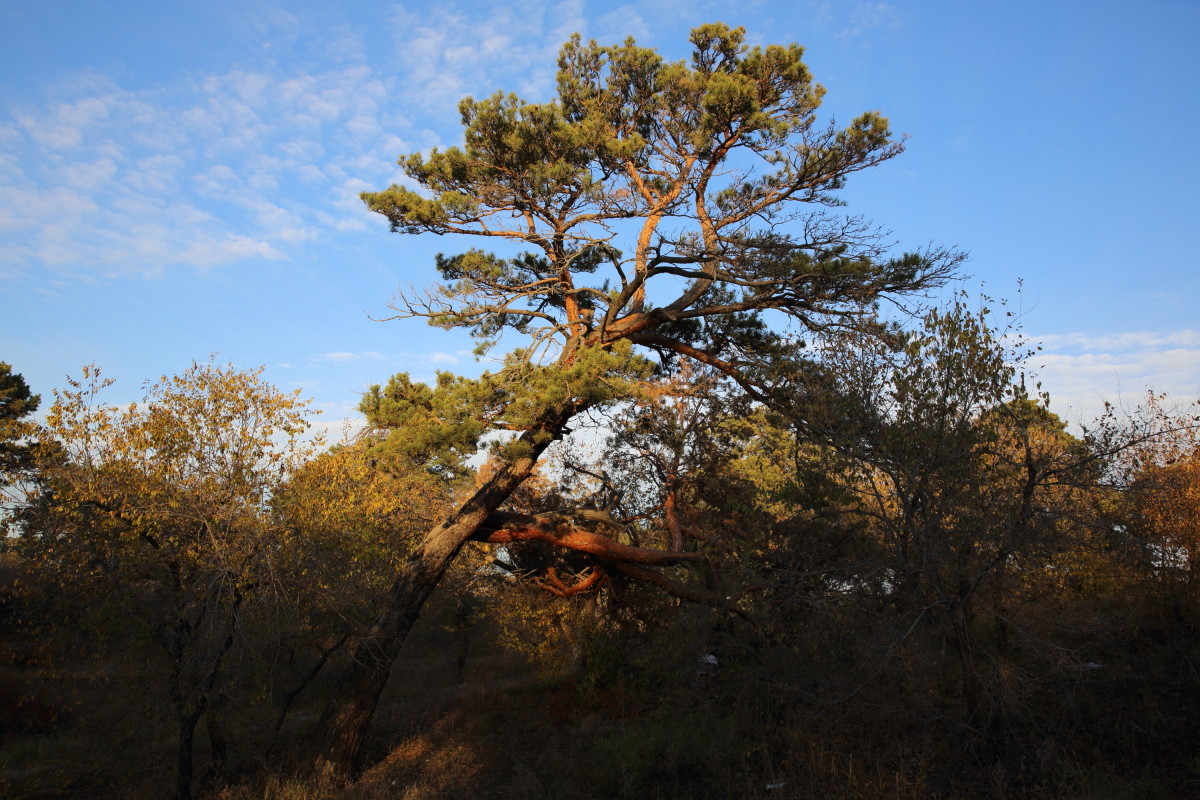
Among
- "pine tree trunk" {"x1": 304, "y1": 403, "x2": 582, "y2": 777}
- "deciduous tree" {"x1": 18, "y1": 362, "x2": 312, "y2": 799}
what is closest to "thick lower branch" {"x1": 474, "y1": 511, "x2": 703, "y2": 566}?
"pine tree trunk" {"x1": 304, "y1": 403, "x2": 582, "y2": 777}

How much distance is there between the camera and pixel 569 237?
36.4ft

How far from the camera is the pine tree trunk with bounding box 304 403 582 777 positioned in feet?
33.3

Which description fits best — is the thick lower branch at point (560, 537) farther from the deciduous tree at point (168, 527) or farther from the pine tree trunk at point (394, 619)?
the deciduous tree at point (168, 527)

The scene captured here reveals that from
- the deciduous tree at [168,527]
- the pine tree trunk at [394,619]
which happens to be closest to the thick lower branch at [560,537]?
the pine tree trunk at [394,619]

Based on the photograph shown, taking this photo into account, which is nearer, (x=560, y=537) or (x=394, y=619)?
(x=394, y=619)

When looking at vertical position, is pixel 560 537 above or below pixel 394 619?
above

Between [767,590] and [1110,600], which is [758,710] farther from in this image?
[1110,600]

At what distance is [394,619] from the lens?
10414mm

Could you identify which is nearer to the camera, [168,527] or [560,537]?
[168,527]

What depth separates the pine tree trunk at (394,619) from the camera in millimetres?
10164

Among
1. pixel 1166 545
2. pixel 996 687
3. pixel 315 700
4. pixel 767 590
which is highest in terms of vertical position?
pixel 1166 545

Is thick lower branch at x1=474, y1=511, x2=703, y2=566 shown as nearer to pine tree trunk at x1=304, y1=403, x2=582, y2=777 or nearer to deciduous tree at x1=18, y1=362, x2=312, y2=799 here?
pine tree trunk at x1=304, y1=403, x2=582, y2=777

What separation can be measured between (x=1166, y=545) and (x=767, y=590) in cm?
565

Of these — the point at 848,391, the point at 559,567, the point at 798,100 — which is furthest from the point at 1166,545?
the point at 559,567
